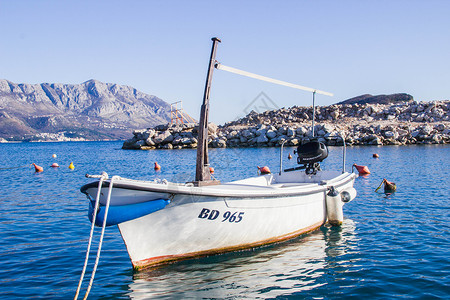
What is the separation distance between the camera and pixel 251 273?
7883 mm

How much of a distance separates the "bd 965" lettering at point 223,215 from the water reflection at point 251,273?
983 millimetres

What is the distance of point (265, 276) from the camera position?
775 cm

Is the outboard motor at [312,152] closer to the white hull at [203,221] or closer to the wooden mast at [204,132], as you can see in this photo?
the white hull at [203,221]

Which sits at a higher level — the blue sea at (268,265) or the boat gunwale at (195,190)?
the boat gunwale at (195,190)

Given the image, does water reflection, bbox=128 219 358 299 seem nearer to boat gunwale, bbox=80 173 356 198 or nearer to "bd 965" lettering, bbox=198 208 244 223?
"bd 965" lettering, bbox=198 208 244 223

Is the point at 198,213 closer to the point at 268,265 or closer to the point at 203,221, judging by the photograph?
the point at 203,221

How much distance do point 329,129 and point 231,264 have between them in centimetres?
5535

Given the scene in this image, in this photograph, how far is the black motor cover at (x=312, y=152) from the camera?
1252 centimetres

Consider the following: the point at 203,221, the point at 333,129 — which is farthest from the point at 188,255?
the point at 333,129

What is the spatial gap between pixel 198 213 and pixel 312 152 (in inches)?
240

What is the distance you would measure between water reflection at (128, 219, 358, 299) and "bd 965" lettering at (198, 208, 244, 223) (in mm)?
983

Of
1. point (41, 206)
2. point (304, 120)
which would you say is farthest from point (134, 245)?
point (304, 120)

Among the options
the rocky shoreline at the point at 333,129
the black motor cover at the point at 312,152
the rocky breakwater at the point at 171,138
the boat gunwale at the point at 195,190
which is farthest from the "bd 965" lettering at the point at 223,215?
the rocky breakwater at the point at 171,138

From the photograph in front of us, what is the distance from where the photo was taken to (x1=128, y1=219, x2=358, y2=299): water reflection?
702 cm
